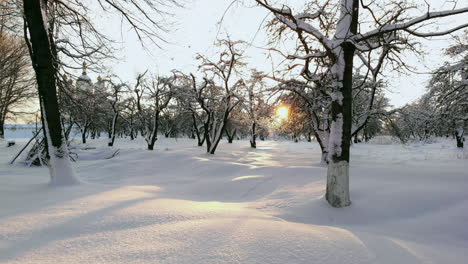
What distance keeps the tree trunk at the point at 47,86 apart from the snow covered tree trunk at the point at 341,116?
18.9 ft

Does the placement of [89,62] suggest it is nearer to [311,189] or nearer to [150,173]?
[150,173]

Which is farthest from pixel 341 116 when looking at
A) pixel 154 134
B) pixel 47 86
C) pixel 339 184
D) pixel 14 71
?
pixel 14 71

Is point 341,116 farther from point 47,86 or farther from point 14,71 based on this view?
point 14,71

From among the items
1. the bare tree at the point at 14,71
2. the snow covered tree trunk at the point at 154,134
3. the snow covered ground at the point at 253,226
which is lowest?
the snow covered ground at the point at 253,226

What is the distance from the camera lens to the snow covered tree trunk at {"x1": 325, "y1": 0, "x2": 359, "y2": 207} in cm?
443

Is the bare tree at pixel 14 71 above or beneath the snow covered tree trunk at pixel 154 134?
above

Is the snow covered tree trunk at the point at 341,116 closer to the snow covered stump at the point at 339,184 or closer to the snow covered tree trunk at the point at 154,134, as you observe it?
the snow covered stump at the point at 339,184

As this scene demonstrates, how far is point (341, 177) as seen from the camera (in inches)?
174

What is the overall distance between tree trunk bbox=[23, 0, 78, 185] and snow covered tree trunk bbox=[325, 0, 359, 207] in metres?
5.76

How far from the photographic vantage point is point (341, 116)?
14.7 feet

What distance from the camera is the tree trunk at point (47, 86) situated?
493cm

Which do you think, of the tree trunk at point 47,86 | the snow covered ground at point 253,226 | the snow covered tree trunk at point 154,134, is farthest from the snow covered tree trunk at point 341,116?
the snow covered tree trunk at point 154,134

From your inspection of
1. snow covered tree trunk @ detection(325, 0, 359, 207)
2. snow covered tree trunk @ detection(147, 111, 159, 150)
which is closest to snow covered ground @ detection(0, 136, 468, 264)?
snow covered tree trunk @ detection(325, 0, 359, 207)

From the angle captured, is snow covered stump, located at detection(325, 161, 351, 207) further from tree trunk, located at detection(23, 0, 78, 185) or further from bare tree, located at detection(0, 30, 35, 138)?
bare tree, located at detection(0, 30, 35, 138)
